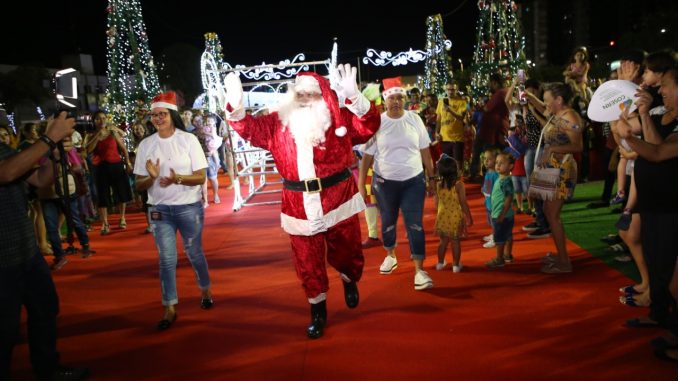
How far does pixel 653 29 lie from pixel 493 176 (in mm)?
32563

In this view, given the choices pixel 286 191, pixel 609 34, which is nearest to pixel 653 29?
pixel 609 34

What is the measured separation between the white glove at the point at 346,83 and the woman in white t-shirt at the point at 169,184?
134cm

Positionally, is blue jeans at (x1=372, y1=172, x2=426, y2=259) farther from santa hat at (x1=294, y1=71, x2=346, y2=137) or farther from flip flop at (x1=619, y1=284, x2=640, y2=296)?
flip flop at (x1=619, y1=284, x2=640, y2=296)

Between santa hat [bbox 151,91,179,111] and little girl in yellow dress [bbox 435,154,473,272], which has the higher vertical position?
santa hat [bbox 151,91,179,111]

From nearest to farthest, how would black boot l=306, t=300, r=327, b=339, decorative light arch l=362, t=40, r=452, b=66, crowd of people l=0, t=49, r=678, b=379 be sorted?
crowd of people l=0, t=49, r=678, b=379 → black boot l=306, t=300, r=327, b=339 → decorative light arch l=362, t=40, r=452, b=66

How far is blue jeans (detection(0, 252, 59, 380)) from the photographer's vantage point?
2803 millimetres

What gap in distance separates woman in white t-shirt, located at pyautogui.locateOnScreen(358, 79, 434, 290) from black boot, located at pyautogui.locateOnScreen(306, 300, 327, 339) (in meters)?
1.13

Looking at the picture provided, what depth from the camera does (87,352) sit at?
3.94 m

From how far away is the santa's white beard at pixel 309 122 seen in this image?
12.1 feet

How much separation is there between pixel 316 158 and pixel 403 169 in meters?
1.25

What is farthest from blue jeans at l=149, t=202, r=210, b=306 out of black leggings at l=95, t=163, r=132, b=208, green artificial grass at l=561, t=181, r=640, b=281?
black leggings at l=95, t=163, r=132, b=208

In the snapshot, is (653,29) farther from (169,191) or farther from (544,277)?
(169,191)

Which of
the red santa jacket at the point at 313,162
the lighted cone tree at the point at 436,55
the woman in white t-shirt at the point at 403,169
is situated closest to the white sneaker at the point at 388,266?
the woman in white t-shirt at the point at 403,169

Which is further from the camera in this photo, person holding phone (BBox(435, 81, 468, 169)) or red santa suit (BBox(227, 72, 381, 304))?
person holding phone (BBox(435, 81, 468, 169))
